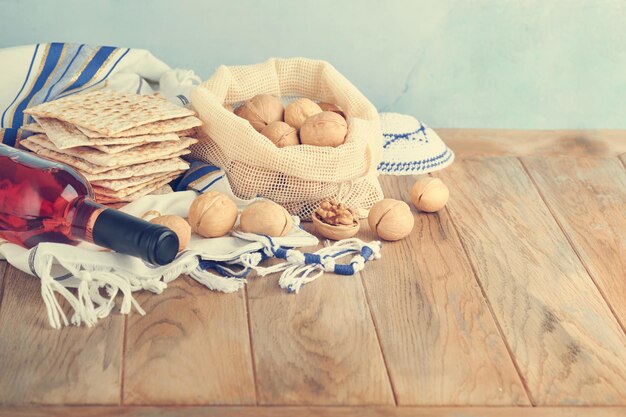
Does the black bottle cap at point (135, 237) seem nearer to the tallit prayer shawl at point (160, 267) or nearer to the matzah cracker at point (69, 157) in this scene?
the tallit prayer shawl at point (160, 267)

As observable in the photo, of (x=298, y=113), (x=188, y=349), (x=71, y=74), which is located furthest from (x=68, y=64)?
(x=188, y=349)

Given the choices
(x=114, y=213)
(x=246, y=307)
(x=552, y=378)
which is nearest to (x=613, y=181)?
(x=552, y=378)

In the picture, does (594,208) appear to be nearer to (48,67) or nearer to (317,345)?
(317,345)

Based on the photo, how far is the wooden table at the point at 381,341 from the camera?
4.22 feet

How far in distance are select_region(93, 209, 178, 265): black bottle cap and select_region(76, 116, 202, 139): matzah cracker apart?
0.25m

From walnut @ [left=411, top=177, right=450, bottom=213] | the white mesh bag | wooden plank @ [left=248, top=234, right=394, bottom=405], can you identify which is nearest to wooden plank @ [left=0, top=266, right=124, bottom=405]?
wooden plank @ [left=248, top=234, right=394, bottom=405]

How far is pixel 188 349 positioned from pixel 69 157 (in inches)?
19.3

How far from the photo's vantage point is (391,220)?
1.70 m

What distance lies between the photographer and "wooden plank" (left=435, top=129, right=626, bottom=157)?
221 centimetres

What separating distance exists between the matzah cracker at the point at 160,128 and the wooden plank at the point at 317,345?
0.35 m

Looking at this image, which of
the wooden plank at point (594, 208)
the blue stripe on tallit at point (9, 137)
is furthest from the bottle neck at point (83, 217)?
the wooden plank at point (594, 208)

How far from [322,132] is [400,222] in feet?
0.74

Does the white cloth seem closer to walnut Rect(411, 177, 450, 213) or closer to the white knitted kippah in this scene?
walnut Rect(411, 177, 450, 213)

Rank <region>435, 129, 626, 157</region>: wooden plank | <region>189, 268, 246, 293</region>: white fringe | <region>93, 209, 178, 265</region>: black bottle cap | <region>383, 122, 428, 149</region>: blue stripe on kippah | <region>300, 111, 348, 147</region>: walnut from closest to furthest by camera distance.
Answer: <region>93, 209, 178, 265</region>: black bottle cap → <region>189, 268, 246, 293</region>: white fringe → <region>300, 111, 348, 147</region>: walnut → <region>383, 122, 428, 149</region>: blue stripe on kippah → <region>435, 129, 626, 157</region>: wooden plank
